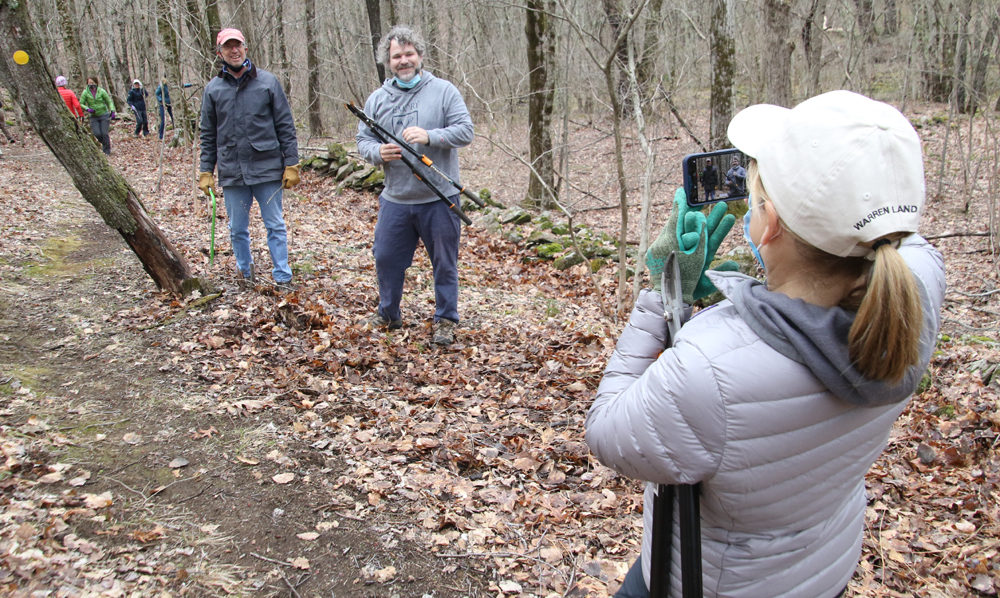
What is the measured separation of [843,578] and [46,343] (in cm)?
507

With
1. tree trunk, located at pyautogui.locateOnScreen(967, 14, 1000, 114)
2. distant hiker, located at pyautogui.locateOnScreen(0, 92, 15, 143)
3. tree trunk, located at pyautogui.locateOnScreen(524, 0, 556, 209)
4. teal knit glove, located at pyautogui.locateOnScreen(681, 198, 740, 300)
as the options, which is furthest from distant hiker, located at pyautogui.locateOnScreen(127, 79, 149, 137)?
teal knit glove, located at pyautogui.locateOnScreen(681, 198, 740, 300)

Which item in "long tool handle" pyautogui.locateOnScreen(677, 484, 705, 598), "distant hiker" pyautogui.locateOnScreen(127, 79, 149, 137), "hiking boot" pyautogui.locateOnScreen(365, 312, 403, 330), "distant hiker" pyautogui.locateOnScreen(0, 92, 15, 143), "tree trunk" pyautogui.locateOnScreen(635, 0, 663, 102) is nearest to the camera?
"long tool handle" pyautogui.locateOnScreen(677, 484, 705, 598)

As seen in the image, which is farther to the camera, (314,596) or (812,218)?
(314,596)

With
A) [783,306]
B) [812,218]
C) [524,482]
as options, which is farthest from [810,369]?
[524,482]

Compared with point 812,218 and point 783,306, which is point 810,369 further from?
point 812,218

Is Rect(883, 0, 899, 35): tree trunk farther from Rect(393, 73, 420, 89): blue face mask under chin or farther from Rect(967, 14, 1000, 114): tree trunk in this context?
Rect(393, 73, 420, 89): blue face mask under chin

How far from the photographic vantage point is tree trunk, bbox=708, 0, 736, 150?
928 cm

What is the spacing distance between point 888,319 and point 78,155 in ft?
18.5

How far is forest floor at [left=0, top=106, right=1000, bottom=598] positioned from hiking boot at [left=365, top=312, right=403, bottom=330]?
133mm

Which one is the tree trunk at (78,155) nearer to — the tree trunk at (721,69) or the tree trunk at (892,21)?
the tree trunk at (721,69)

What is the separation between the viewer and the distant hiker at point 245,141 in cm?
538

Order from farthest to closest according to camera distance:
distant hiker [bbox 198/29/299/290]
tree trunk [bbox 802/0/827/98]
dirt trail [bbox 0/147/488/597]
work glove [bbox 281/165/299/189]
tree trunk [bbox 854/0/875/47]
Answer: tree trunk [bbox 854/0/875/47] → tree trunk [bbox 802/0/827/98] → work glove [bbox 281/165/299/189] → distant hiker [bbox 198/29/299/290] → dirt trail [bbox 0/147/488/597]

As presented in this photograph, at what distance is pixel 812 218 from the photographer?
107 cm

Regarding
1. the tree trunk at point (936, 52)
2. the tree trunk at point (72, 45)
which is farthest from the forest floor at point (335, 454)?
the tree trunk at point (72, 45)
